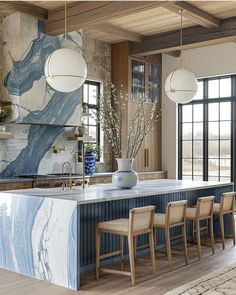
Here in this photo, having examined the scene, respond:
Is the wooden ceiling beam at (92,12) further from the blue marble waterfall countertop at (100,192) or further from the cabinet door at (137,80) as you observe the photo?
the cabinet door at (137,80)

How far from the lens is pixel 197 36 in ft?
23.5

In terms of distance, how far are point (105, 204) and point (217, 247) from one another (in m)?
1.85

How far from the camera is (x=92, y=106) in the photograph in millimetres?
8477

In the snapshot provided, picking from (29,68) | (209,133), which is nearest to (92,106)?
(29,68)

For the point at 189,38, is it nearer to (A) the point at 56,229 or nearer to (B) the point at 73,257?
(A) the point at 56,229

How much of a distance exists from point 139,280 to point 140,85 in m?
5.34

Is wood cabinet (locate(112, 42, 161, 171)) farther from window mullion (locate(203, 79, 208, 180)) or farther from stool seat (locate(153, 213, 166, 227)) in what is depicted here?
stool seat (locate(153, 213, 166, 227))

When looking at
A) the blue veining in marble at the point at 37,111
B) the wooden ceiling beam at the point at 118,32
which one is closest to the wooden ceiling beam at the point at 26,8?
the blue veining in marble at the point at 37,111

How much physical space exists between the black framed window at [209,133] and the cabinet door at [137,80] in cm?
105

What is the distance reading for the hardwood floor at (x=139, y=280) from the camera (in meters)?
3.88

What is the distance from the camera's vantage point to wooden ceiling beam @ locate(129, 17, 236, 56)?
266 inches

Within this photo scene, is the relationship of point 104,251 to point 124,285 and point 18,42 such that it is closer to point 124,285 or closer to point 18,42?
point 124,285

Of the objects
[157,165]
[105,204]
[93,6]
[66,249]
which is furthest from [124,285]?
[157,165]

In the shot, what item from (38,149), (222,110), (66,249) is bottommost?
(66,249)
